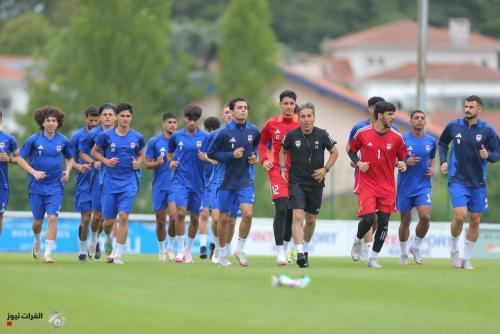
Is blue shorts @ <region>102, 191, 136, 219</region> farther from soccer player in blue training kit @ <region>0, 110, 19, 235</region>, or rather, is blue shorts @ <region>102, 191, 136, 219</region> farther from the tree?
the tree

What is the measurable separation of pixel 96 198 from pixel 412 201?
5.03 metres

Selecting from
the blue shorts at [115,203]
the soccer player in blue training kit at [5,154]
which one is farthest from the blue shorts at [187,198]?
the soccer player in blue training kit at [5,154]

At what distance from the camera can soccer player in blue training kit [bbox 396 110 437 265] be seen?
21.7 meters

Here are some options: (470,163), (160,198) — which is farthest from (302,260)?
(160,198)

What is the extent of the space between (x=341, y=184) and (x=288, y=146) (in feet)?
52.1

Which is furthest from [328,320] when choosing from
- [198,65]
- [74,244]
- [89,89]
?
[198,65]

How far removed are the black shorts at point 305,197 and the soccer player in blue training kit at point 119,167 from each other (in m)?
2.40

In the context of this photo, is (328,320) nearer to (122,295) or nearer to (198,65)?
(122,295)

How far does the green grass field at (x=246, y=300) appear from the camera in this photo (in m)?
13.1

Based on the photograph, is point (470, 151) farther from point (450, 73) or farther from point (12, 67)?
point (450, 73)

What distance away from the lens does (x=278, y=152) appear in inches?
792

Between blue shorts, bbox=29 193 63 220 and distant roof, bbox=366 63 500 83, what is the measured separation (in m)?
86.0

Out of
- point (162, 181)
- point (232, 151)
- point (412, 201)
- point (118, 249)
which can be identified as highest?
point (232, 151)

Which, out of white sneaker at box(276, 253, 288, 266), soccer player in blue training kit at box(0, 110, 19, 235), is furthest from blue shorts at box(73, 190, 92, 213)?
white sneaker at box(276, 253, 288, 266)
